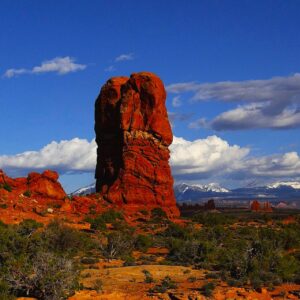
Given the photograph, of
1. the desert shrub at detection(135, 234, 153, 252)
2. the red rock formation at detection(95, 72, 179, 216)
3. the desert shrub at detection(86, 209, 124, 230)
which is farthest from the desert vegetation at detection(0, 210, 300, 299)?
the red rock formation at detection(95, 72, 179, 216)

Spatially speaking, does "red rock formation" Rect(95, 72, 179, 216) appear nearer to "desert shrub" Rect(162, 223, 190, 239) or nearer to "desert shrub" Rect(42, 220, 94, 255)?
"desert shrub" Rect(162, 223, 190, 239)

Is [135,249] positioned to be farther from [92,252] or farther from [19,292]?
[19,292]

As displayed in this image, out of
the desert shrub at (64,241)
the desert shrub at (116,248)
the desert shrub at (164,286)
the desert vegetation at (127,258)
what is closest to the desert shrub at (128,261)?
the desert vegetation at (127,258)

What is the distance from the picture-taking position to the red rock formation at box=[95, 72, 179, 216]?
6044 cm

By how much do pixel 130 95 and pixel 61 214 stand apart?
18796 millimetres

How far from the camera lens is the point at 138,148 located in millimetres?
61562

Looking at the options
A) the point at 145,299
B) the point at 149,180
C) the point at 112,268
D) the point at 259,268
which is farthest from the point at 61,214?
the point at 145,299

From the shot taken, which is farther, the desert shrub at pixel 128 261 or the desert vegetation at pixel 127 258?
the desert shrub at pixel 128 261

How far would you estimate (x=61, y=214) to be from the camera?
50.5 meters

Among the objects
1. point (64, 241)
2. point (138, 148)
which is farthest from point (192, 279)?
point (138, 148)

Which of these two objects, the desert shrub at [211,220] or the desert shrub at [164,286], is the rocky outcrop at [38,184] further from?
the desert shrub at [164,286]

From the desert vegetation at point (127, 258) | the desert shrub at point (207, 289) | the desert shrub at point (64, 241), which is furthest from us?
the desert shrub at point (64, 241)

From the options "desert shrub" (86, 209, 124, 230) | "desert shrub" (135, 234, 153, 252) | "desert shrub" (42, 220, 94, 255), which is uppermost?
"desert shrub" (86, 209, 124, 230)

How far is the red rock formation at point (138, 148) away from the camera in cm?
6044
